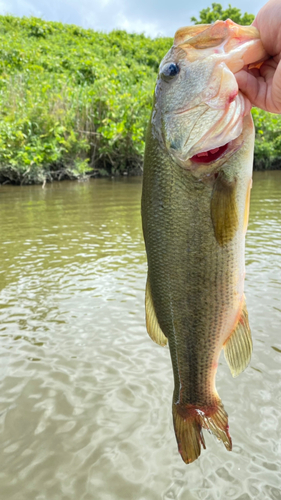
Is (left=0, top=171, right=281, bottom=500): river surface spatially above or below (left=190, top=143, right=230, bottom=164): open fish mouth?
below

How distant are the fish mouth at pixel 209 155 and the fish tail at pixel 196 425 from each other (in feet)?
3.64

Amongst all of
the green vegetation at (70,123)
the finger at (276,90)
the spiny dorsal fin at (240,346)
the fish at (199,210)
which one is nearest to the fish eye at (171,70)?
the fish at (199,210)

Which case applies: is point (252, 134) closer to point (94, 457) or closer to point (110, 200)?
point (94, 457)

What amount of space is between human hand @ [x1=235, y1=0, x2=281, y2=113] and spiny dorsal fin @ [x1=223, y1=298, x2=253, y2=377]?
38.2 inches

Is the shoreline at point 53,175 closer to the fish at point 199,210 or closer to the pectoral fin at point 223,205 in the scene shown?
the fish at point 199,210

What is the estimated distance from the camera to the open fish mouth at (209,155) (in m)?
1.53

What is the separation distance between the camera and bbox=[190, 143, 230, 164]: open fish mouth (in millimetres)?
1531

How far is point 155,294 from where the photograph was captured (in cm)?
176

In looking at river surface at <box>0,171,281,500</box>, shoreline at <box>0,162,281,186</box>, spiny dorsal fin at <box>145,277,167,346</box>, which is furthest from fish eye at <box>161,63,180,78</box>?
shoreline at <box>0,162,281,186</box>

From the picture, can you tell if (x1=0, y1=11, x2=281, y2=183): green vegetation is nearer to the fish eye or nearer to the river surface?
the river surface

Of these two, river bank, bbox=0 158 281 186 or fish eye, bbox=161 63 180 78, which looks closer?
fish eye, bbox=161 63 180 78

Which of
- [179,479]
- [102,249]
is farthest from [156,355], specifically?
[102,249]

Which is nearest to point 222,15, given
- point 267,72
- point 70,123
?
point 70,123

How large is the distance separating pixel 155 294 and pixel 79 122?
14751 mm
